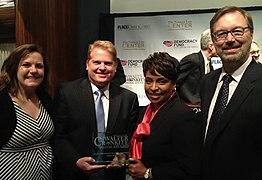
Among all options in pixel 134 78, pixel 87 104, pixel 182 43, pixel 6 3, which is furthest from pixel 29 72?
pixel 182 43

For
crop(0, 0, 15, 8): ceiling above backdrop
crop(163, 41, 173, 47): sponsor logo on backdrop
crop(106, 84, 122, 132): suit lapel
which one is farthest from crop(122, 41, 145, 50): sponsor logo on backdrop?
crop(106, 84, 122, 132): suit lapel

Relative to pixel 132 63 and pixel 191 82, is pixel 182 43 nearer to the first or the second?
pixel 132 63

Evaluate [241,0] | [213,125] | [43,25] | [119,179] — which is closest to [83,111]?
[119,179]

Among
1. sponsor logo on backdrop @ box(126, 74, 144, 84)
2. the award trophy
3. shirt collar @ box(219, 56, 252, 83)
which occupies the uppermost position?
shirt collar @ box(219, 56, 252, 83)

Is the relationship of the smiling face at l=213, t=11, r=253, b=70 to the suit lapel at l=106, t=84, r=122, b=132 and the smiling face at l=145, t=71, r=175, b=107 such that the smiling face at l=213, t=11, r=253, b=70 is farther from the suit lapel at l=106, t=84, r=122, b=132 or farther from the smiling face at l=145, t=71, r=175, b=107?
the suit lapel at l=106, t=84, r=122, b=132

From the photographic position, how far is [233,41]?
2.05m

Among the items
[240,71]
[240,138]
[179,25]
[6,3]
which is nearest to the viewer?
[240,138]

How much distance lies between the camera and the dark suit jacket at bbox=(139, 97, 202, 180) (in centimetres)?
207

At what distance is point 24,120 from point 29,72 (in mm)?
280

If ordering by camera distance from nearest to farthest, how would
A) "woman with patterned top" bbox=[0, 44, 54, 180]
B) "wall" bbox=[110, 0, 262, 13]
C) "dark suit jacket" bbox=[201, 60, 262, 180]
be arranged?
1. "dark suit jacket" bbox=[201, 60, 262, 180]
2. "woman with patterned top" bbox=[0, 44, 54, 180]
3. "wall" bbox=[110, 0, 262, 13]

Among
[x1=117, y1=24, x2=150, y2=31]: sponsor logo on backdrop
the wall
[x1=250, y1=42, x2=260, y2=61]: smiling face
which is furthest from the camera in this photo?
[x1=117, y1=24, x2=150, y2=31]: sponsor logo on backdrop

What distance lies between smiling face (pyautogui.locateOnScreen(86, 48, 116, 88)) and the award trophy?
1.25 ft

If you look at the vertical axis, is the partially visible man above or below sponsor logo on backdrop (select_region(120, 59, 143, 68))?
above

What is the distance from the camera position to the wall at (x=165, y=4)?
4020 millimetres
